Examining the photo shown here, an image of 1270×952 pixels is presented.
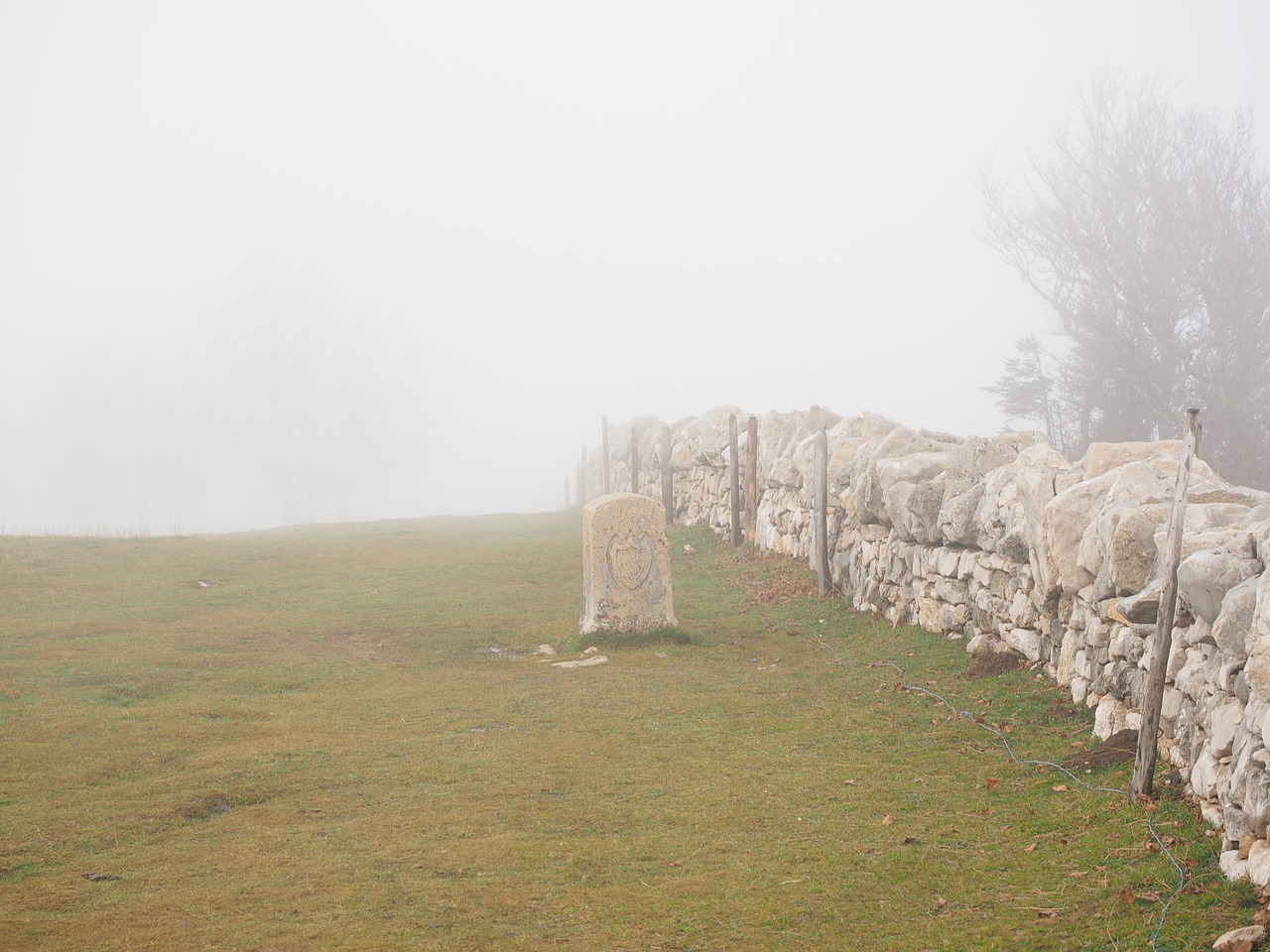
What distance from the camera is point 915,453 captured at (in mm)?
12508

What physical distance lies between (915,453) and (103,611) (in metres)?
10.9

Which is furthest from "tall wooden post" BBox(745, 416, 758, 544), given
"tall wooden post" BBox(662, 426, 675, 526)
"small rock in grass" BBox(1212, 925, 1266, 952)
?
"small rock in grass" BBox(1212, 925, 1266, 952)

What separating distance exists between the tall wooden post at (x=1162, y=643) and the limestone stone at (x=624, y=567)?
6984 millimetres

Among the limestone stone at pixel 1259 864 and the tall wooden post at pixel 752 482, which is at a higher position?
the tall wooden post at pixel 752 482

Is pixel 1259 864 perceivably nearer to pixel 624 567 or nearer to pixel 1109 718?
pixel 1109 718

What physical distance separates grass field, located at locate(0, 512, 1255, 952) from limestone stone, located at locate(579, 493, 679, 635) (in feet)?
1.03

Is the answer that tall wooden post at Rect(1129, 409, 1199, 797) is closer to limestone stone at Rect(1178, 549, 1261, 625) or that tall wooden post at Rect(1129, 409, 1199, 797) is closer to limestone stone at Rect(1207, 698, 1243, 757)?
limestone stone at Rect(1178, 549, 1261, 625)

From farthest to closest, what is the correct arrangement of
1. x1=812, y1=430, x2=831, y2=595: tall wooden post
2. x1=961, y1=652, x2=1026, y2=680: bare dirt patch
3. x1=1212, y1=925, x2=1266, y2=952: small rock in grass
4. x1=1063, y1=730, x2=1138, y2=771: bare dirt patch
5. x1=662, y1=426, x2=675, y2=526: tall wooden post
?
x1=662, y1=426, x2=675, y2=526: tall wooden post
x1=812, y1=430, x2=831, y2=595: tall wooden post
x1=961, y1=652, x2=1026, y2=680: bare dirt patch
x1=1063, y1=730, x2=1138, y2=771: bare dirt patch
x1=1212, y1=925, x2=1266, y2=952: small rock in grass

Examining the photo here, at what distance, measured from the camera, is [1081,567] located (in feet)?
25.5

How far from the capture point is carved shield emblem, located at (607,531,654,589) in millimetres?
12305

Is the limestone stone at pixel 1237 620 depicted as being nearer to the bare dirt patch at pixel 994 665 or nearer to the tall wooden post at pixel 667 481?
the bare dirt patch at pixel 994 665

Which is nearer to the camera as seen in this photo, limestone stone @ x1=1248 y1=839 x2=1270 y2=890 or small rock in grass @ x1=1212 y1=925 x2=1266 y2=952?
small rock in grass @ x1=1212 y1=925 x2=1266 y2=952

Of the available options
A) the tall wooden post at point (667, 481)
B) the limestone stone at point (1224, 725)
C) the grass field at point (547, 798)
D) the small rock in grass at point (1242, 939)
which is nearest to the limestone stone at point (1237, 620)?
the limestone stone at point (1224, 725)

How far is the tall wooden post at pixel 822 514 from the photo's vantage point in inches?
555
